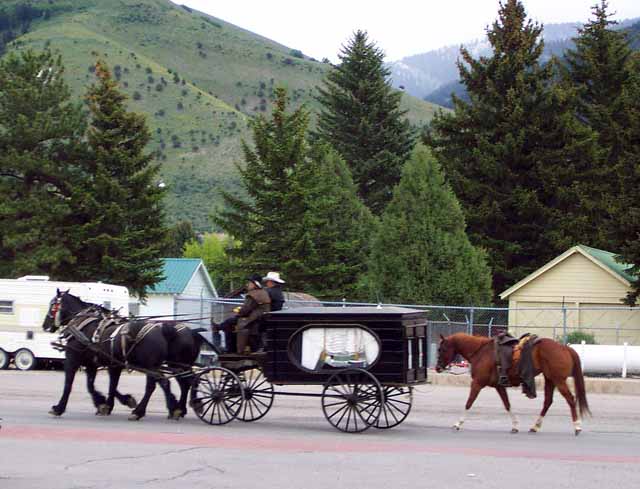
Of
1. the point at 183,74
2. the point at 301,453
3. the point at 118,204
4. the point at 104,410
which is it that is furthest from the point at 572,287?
the point at 183,74

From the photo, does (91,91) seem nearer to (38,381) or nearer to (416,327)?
(38,381)

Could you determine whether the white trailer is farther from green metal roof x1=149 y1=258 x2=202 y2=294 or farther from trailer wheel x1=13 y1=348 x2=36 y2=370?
green metal roof x1=149 y1=258 x2=202 y2=294

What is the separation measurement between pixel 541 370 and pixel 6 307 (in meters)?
21.1

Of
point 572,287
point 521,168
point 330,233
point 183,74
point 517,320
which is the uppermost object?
point 183,74

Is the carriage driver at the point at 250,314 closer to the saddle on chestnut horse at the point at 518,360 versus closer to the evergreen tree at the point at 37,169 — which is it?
the saddle on chestnut horse at the point at 518,360

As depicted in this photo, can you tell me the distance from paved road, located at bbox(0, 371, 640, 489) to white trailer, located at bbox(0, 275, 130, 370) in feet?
42.5

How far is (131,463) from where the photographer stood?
1238 cm

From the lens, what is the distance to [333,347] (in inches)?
625

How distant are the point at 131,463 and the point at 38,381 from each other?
1512 cm

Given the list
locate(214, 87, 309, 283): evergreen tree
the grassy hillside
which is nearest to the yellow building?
locate(214, 87, 309, 283): evergreen tree

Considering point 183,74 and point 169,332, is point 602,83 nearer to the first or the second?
point 169,332

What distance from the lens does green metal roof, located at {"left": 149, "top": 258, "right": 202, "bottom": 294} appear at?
66537mm

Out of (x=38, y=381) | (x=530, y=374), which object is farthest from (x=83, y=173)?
(x=530, y=374)

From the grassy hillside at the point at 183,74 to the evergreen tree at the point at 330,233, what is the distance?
3817cm
